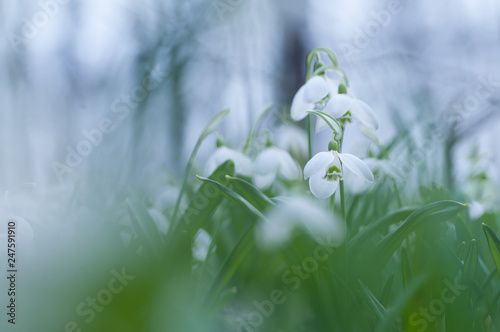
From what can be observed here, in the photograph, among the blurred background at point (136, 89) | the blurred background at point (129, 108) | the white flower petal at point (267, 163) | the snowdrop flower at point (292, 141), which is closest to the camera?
the white flower petal at point (267, 163)

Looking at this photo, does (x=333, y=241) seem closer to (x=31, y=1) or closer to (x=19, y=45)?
(x=19, y=45)

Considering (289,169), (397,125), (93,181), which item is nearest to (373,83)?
(397,125)

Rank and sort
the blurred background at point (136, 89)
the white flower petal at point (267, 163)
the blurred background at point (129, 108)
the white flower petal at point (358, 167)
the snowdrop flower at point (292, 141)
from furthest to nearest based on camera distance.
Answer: the snowdrop flower at point (292, 141), the blurred background at point (136, 89), the blurred background at point (129, 108), the white flower petal at point (267, 163), the white flower petal at point (358, 167)

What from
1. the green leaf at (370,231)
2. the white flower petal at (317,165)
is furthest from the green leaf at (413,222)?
the white flower petal at (317,165)

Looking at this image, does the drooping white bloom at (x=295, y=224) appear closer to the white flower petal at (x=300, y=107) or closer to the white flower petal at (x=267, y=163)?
the white flower petal at (x=300, y=107)

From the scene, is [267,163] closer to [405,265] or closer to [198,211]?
[198,211]

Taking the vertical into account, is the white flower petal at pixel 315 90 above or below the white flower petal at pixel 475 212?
above
